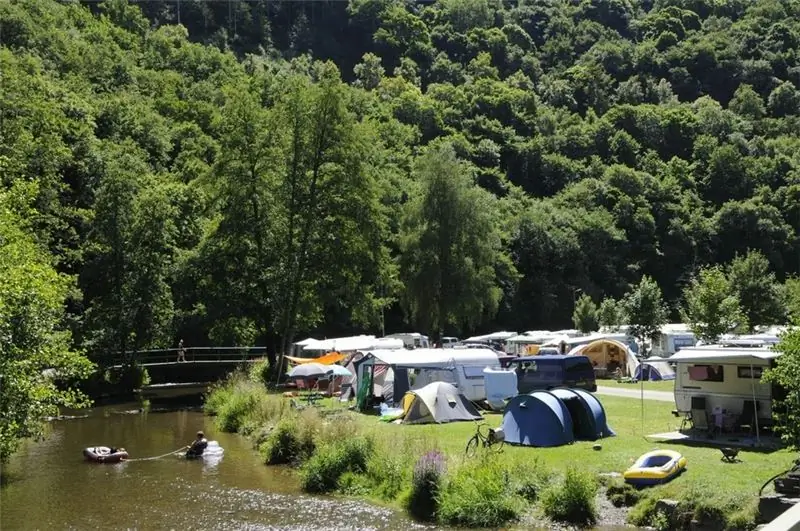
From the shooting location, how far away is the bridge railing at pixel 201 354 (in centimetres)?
4662

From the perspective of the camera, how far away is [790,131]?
122 metres

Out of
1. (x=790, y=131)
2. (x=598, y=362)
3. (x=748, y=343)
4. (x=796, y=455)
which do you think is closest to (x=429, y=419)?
(x=796, y=455)

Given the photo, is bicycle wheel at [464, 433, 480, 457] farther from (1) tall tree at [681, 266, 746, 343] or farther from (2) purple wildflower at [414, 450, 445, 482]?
(1) tall tree at [681, 266, 746, 343]

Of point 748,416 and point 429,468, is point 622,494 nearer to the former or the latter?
point 429,468

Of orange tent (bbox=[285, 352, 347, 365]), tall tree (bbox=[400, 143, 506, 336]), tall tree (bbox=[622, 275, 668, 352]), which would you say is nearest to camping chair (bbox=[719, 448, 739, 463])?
orange tent (bbox=[285, 352, 347, 365])

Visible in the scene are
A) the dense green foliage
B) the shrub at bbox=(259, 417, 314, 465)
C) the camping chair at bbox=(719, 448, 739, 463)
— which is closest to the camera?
the dense green foliage

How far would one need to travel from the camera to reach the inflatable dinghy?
20234mm

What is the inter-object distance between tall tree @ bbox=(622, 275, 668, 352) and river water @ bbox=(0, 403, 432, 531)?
25689mm

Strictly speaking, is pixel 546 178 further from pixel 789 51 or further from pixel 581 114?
pixel 789 51

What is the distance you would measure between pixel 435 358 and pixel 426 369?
0.56 m

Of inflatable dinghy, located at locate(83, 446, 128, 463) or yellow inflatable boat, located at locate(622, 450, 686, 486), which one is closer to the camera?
yellow inflatable boat, located at locate(622, 450, 686, 486)

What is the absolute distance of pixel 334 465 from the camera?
16.8 meters

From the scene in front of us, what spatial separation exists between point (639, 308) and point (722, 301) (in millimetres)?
5845

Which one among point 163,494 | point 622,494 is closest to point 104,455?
point 163,494
